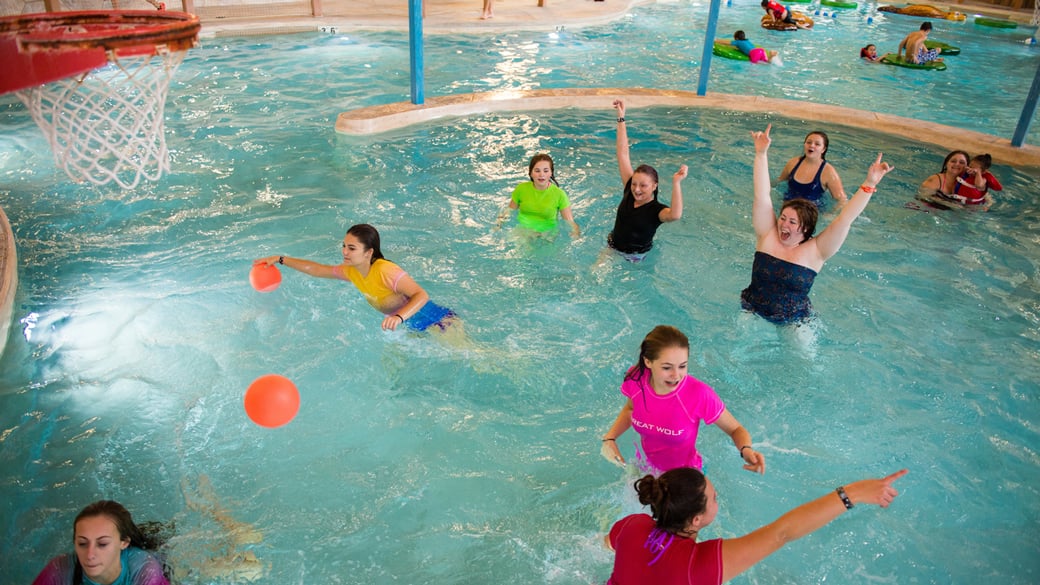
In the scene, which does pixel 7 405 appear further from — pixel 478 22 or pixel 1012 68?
pixel 1012 68

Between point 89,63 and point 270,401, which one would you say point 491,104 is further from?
point 270,401

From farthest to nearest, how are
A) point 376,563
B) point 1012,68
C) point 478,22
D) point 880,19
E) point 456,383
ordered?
1. point 880,19
2. point 478,22
3. point 1012,68
4. point 456,383
5. point 376,563

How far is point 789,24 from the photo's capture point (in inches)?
749

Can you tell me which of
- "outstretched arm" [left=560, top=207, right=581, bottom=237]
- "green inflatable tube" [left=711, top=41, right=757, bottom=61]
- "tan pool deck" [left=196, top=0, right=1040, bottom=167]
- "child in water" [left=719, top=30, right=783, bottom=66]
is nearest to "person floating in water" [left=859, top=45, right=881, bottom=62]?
"child in water" [left=719, top=30, right=783, bottom=66]

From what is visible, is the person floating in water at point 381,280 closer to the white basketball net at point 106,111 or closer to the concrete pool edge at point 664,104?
the white basketball net at point 106,111

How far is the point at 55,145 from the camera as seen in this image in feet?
12.4

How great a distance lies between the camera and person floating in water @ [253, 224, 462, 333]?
466 cm

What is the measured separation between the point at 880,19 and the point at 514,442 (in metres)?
22.4

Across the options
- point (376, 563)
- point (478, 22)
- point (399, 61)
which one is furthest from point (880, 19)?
point (376, 563)

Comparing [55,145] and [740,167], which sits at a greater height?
[55,145]

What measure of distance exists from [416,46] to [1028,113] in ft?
27.8

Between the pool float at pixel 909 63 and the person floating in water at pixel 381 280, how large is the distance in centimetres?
1431

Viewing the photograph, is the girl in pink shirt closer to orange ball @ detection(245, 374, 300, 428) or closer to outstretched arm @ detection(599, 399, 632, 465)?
outstretched arm @ detection(599, 399, 632, 465)

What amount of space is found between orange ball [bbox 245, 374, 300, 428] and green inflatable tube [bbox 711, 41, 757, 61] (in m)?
14.5
